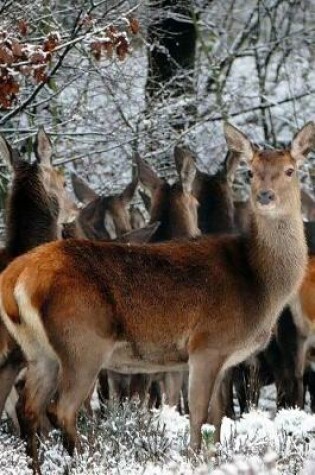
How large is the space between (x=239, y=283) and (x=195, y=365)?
635mm

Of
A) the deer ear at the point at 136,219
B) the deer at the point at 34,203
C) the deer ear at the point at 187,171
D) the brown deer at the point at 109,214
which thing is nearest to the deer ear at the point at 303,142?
the deer at the point at 34,203

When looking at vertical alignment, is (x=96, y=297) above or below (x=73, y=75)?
below

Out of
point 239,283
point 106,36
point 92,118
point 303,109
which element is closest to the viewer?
point 239,283

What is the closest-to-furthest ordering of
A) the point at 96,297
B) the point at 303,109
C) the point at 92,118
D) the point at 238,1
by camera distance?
the point at 96,297 < the point at 92,118 < the point at 303,109 < the point at 238,1

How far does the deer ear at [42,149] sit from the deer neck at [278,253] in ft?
7.80

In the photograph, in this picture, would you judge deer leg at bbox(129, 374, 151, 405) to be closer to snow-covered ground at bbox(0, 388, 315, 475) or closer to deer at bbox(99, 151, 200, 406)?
deer at bbox(99, 151, 200, 406)

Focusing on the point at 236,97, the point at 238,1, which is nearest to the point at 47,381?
the point at 236,97

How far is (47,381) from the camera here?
815 cm

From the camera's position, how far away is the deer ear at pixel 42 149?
10.5 metres

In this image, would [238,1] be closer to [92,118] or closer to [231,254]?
[92,118]

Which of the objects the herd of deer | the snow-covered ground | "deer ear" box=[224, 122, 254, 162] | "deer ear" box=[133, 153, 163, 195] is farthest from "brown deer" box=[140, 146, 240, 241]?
the snow-covered ground

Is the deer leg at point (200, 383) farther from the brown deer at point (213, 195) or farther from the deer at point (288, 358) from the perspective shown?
the brown deer at point (213, 195)

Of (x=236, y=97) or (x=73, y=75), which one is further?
(x=236, y=97)

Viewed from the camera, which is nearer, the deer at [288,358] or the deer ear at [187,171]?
the deer at [288,358]
